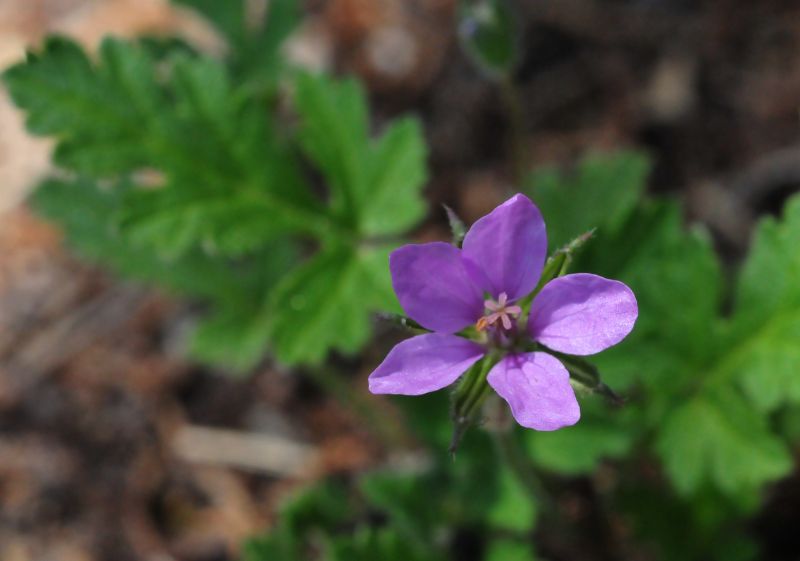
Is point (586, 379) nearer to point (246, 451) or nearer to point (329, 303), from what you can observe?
point (329, 303)

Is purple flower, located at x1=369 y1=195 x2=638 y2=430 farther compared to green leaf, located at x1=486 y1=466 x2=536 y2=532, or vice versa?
green leaf, located at x1=486 y1=466 x2=536 y2=532

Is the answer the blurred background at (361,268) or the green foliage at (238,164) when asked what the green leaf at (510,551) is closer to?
the blurred background at (361,268)

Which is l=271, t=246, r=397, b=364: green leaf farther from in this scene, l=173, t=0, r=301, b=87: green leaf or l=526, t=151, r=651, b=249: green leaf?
l=173, t=0, r=301, b=87: green leaf

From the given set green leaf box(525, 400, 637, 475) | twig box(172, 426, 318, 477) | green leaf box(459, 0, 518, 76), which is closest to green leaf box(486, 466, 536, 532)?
green leaf box(525, 400, 637, 475)

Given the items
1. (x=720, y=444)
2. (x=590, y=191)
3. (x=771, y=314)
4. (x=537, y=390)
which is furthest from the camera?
(x=590, y=191)

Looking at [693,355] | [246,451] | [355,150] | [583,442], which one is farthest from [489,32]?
[246,451]

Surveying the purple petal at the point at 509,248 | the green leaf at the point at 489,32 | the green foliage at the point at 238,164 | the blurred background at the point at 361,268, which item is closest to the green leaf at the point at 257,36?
the blurred background at the point at 361,268

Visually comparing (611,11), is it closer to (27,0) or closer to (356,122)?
(356,122)
